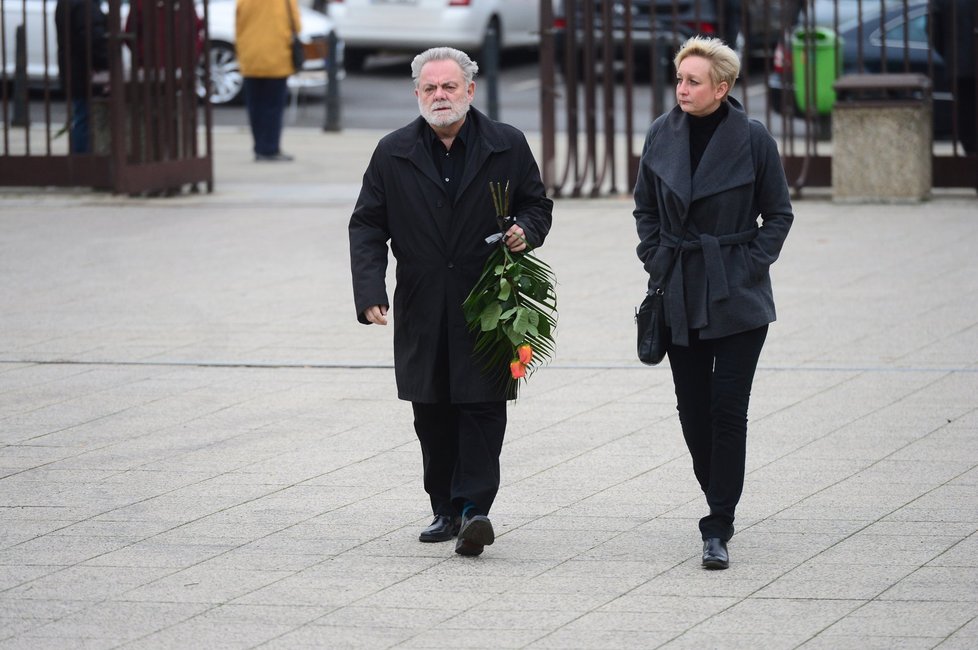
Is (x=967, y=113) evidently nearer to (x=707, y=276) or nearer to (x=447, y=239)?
(x=707, y=276)

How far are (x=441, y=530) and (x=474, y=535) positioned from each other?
284 mm

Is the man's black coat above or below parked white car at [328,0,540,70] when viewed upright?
below

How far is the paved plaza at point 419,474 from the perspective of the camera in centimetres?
469

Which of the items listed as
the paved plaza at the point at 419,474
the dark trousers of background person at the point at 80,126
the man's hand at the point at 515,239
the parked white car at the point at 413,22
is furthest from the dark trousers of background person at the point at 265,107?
the man's hand at the point at 515,239

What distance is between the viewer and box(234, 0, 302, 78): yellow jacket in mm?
15633

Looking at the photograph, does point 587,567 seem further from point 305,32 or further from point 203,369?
point 305,32

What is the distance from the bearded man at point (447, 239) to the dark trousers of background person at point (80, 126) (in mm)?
8920

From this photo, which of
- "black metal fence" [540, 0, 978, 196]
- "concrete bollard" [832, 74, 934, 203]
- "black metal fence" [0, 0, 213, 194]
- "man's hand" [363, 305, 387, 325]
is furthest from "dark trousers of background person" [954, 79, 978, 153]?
"man's hand" [363, 305, 387, 325]

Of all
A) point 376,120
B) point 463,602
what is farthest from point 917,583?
point 376,120

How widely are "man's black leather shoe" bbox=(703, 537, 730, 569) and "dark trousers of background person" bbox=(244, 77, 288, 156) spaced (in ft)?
36.7

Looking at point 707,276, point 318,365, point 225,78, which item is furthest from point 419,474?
point 225,78

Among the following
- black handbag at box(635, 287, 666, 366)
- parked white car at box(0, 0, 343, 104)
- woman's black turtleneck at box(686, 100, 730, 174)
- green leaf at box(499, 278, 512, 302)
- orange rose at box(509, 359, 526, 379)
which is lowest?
orange rose at box(509, 359, 526, 379)

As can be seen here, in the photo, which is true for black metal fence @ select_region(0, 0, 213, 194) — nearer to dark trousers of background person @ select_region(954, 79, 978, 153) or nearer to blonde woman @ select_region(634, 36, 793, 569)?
dark trousers of background person @ select_region(954, 79, 978, 153)

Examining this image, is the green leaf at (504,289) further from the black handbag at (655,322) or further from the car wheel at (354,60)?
the car wheel at (354,60)
